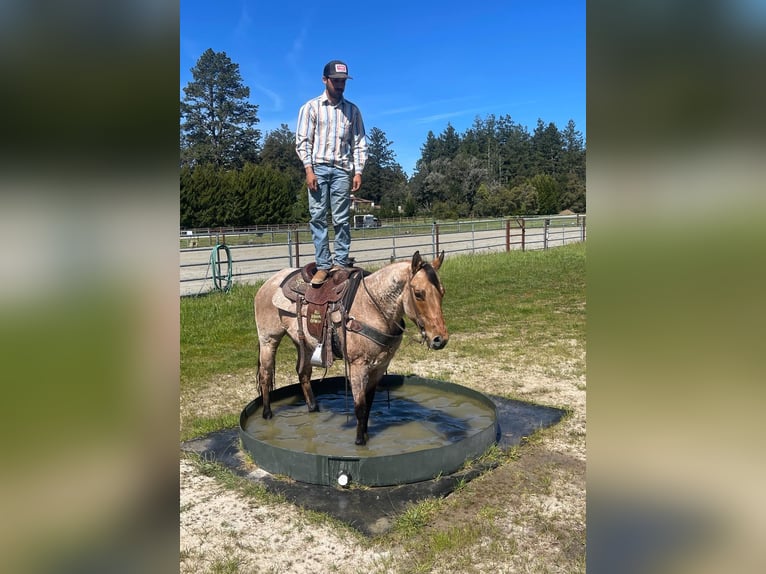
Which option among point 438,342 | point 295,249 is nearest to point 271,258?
point 295,249

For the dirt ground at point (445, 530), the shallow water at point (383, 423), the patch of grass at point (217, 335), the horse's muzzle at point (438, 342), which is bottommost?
the dirt ground at point (445, 530)

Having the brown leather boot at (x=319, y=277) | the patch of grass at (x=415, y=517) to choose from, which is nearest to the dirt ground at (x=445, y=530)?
the patch of grass at (x=415, y=517)

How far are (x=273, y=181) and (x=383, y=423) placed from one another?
41.2m

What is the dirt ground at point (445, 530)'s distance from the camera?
3.54 meters

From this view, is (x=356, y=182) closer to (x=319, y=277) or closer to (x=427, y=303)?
(x=319, y=277)

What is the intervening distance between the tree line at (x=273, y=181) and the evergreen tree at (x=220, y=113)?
0.11m

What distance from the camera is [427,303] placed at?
4395 mm

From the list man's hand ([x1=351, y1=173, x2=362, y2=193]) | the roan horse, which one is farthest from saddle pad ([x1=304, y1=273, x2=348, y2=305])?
man's hand ([x1=351, y1=173, x2=362, y2=193])

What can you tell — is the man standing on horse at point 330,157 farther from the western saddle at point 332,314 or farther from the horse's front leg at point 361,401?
the horse's front leg at point 361,401

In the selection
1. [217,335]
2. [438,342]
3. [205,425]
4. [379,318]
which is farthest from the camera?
[217,335]

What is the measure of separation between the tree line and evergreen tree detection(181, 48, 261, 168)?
11 centimetres
